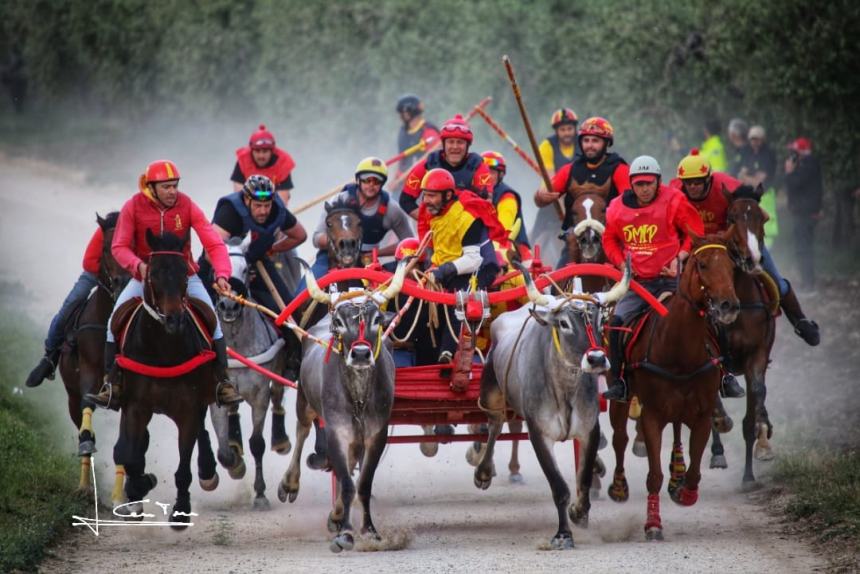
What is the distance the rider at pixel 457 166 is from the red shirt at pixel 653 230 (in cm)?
165

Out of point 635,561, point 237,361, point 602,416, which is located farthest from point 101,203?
point 635,561

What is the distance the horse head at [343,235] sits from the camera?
619 inches

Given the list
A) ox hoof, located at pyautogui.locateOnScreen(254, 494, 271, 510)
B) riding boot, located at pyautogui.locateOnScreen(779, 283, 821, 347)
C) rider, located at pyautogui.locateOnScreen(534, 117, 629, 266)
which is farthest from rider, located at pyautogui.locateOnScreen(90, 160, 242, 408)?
riding boot, located at pyautogui.locateOnScreen(779, 283, 821, 347)

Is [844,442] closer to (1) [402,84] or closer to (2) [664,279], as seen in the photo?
(2) [664,279]

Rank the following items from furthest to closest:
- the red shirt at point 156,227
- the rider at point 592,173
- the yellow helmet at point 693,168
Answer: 1. the rider at point 592,173
2. the yellow helmet at point 693,168
3. the red shirt at point 156,227

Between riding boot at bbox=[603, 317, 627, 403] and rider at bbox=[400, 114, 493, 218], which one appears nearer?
riding boot at bbox=[603, 317, 627, 403]

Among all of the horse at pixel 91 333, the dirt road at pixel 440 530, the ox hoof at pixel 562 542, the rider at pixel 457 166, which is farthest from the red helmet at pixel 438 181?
the ox hoof at pixel 562 542

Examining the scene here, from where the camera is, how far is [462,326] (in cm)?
1428

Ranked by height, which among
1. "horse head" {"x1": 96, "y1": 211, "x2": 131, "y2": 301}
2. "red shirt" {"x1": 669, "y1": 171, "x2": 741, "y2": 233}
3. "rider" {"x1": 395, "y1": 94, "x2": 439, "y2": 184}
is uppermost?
"rider" {"x1": 395, "y1": 94, "x2": 439, "y2": 184}

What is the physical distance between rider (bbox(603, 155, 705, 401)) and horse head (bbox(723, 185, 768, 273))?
0.77 meters

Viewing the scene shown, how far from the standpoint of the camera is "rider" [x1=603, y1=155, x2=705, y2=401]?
1424 centimetres

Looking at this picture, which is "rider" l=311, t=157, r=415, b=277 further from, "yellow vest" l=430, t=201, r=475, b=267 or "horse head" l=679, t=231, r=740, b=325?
"horse head" l=679, t=231, r=740, b=325

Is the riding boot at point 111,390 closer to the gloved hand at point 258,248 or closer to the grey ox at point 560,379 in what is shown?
the gloved hand at point 258,248

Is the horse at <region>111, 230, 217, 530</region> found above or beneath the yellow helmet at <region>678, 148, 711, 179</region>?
beneath
